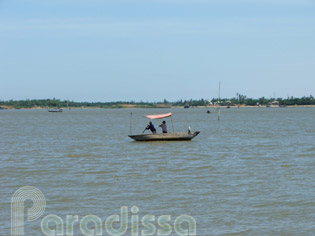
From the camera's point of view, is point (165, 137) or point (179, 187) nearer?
point (179, 187)

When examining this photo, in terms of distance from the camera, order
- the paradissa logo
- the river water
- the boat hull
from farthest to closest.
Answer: the boat hull < the river water < the paradissa logo

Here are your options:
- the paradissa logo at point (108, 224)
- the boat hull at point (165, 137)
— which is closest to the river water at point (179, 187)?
the paradissa logo at point (108, 224)

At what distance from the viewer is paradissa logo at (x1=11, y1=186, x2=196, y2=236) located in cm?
1573

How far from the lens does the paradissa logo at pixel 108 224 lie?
15734mm

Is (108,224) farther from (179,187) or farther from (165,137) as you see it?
(165,137)

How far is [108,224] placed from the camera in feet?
53.9

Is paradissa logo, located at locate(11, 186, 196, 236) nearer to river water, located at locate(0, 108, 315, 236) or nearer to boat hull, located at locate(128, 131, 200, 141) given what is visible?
river water, located at locate(0, 108, 315, 236)

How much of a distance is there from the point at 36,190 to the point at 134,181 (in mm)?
4299

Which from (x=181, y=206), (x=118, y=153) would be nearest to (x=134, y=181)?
(x=181, y=206)

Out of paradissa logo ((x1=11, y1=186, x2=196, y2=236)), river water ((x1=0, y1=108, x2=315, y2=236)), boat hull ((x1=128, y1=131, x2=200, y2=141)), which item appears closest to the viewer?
paradissa logo ((x1=11, y1=186, x2=196, y2=236))

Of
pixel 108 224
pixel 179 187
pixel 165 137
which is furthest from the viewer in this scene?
pixel 165 137

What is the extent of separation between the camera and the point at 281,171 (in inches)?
1061

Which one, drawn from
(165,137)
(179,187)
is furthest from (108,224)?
(165,137)

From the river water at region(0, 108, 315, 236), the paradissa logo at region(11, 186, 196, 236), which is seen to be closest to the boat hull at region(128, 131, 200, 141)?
the river water at region(0, 108, 315, 236)
